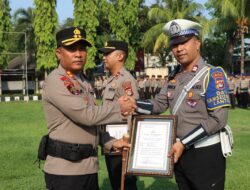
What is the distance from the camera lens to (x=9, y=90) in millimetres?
43500

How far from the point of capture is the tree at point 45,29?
106 feet

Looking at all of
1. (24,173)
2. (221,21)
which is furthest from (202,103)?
(221,21)

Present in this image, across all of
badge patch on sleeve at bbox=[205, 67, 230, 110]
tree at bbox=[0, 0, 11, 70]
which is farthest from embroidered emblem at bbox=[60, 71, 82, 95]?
tree at bbox=[0, 0, 11, 70]

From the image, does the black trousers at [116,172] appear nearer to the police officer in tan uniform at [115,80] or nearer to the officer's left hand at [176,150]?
the police officer in tan uniform at [115,80]

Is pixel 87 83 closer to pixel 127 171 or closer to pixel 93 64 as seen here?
pixel 127 171

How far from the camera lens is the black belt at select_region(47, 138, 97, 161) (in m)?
3.25

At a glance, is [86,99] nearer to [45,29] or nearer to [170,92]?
[170,92]

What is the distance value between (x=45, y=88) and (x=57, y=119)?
0.78 ft

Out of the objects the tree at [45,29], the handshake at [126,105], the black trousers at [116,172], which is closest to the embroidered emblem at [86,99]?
the handshake at [126,105]

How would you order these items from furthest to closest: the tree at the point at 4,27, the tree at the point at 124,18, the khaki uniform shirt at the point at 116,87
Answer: the tree at the point at 4,27
the tree at the point at 124,18
the khaki uniform shirt at the point at 116,87

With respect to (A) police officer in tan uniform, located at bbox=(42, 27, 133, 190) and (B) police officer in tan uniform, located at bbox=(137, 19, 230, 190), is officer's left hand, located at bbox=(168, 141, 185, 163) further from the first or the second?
(A) police officer in tan uniform, located at bbox=(42, 27, 133, 190)

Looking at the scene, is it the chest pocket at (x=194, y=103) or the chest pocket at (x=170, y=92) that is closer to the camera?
the chest pocket at (x=194, y=103)

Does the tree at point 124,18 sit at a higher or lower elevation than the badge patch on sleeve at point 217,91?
higher

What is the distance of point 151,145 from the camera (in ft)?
11.0
